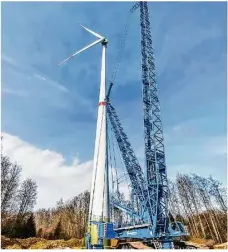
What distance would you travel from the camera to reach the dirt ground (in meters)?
27.7

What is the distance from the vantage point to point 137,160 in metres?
30.2

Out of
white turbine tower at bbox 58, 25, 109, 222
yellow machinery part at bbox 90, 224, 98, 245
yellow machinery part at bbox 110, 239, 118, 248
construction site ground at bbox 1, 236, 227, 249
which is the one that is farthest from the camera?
construction site ground at bbox 1, 236, 227, 249

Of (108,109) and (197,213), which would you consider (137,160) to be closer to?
(108,109)

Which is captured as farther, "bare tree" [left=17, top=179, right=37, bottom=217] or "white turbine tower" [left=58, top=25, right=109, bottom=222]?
"bare tree" [left=17, top=179, right=37, bottom=217]

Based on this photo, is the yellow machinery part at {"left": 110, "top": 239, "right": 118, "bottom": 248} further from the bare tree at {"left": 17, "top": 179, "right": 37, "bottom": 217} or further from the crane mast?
the bare tree at {"left": 17, "top": 179, "right": 37, "bottom": 217}

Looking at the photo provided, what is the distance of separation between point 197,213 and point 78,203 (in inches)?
1076

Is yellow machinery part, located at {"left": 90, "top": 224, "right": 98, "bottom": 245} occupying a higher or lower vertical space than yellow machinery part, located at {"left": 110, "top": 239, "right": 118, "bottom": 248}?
higher

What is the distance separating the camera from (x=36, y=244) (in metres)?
31.9

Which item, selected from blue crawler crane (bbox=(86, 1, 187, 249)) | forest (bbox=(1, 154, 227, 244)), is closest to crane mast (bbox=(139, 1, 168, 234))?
blue crawler crane (bbox=(86, 1, 187, 249))

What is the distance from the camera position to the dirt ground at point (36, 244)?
2771 centimetres

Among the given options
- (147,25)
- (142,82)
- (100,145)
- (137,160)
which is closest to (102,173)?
(100,145)

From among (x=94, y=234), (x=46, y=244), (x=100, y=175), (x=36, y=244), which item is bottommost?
(x=36, y=244)

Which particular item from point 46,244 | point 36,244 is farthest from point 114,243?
point 36,244

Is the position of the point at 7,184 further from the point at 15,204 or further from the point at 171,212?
the point at 171,212
